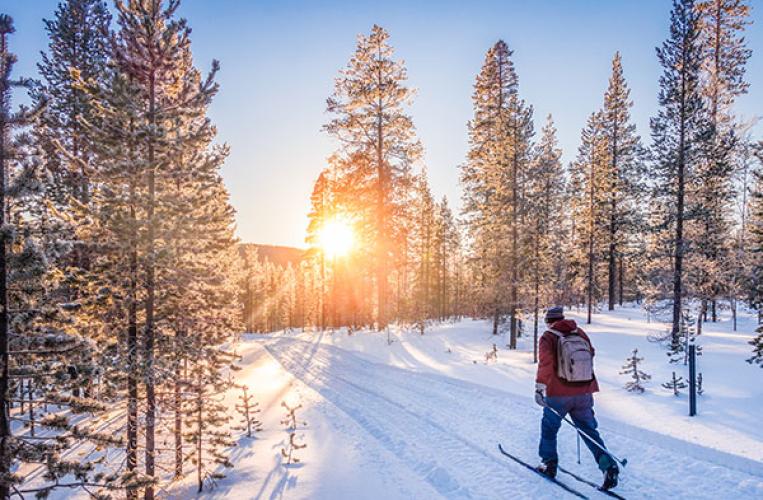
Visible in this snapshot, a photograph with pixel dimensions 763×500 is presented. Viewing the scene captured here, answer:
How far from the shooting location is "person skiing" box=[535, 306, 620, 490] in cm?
611

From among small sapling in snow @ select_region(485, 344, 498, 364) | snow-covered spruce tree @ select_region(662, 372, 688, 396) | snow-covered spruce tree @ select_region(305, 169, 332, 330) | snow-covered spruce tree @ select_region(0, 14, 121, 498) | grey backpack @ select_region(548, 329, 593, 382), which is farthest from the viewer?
snow-covered spruce tree @ select_region(305, 169, 332, 330)

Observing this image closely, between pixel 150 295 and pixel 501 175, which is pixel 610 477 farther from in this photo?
pixel 501 175

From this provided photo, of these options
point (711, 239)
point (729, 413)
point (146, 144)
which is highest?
point (146, 144)

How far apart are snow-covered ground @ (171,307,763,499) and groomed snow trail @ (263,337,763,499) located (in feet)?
0.09

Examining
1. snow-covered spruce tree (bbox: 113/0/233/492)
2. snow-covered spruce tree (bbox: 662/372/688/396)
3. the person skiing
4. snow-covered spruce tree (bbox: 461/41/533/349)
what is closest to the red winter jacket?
the person skiing

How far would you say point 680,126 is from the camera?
18656mm

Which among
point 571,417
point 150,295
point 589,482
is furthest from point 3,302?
point 589,482

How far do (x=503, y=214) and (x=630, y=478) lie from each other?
49.4 ft

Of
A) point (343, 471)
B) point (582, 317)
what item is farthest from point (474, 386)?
point (582, 317)

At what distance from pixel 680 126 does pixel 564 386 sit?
60.7 feet

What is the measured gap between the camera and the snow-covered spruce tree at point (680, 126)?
1808 centimetres

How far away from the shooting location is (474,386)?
12.0m

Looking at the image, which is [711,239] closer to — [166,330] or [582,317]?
[582,317]

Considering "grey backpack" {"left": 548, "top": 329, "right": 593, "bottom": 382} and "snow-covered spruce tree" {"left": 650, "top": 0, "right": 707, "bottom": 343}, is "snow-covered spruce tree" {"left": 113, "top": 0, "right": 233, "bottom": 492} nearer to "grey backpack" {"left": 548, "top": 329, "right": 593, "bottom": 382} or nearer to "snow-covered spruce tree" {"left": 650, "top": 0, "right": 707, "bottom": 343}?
"grey backpack" {"left": 548, "top": 329, "right": 593, "bottom": 382}
